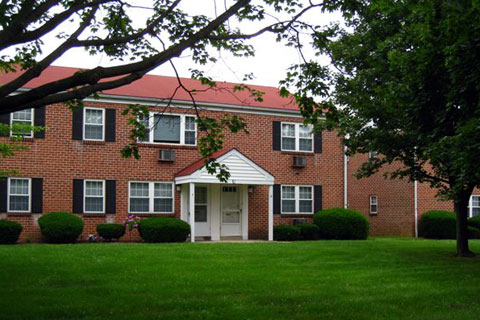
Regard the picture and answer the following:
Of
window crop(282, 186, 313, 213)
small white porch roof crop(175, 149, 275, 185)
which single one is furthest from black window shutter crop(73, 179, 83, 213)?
window crop(282, 186, 313, 213)

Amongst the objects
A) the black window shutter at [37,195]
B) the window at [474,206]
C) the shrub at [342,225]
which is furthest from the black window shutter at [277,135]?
the window at [474,206]

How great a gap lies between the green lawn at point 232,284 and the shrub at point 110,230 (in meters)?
4.07

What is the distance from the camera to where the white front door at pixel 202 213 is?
24812mm

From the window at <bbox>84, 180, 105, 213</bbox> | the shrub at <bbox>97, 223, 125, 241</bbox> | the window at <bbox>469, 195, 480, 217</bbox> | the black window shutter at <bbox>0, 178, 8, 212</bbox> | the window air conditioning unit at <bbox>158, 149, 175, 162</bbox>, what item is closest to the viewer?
the black window shutter at <bbox>0, 178, 8, 212</bbox>

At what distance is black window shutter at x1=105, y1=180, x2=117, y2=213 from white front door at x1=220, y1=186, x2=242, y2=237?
4.51m

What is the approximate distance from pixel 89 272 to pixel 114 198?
1067 cm

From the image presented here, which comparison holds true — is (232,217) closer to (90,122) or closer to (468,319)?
(90,122)

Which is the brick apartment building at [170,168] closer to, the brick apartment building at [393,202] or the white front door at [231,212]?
the white front door at [231,212]

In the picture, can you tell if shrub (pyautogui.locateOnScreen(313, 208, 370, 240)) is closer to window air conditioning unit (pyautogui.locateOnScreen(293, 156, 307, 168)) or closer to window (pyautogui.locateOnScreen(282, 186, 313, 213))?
window (pyautogui.locateOnScreen(282, 186, 313, 213))


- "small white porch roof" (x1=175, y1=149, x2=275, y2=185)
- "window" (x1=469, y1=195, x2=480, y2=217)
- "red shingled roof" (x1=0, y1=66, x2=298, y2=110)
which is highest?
"red shingled roof" (x1=0, y1=66, x2=298, y2=110)

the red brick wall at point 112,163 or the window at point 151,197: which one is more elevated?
the red brick wall at point 112,163

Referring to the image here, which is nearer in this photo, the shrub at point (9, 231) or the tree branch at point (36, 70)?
the tree branch at point (36, 70)

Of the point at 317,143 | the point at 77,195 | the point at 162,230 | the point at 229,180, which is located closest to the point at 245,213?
the point at 229,180

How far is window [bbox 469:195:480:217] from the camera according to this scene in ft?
104
